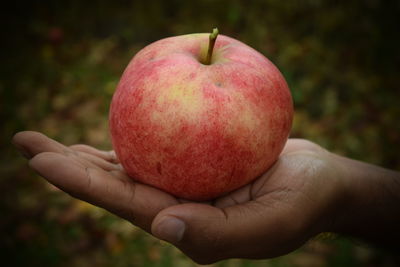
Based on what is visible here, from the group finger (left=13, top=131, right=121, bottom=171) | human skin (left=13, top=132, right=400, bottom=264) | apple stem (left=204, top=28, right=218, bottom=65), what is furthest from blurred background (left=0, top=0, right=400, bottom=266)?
apple stem (left=204, top=28, right=218, bottom=65)

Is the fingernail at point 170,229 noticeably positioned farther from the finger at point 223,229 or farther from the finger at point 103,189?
the finger at point 103,189

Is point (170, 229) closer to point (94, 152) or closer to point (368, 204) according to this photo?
point (94, 152)

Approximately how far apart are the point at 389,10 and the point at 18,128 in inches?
158

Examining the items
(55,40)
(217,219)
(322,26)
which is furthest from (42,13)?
(217,219)

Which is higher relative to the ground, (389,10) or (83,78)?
(389,10)

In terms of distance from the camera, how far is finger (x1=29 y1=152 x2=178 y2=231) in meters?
1.33

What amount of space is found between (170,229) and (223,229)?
22 cm

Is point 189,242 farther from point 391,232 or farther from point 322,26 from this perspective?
point 322,26

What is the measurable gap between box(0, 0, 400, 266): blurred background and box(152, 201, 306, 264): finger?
127cm

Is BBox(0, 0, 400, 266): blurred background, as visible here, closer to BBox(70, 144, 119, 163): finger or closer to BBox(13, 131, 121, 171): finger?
BBox(70, 144, 119, 163): finger

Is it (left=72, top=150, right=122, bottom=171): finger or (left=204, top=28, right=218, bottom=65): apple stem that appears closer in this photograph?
(left=204, top=28, right=218, bottom=65): apple stem

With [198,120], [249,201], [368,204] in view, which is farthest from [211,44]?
[368,204]

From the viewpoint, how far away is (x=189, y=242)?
55.3 inches

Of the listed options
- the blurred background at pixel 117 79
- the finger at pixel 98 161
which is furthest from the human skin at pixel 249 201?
the blurred background at pixel 117 79
